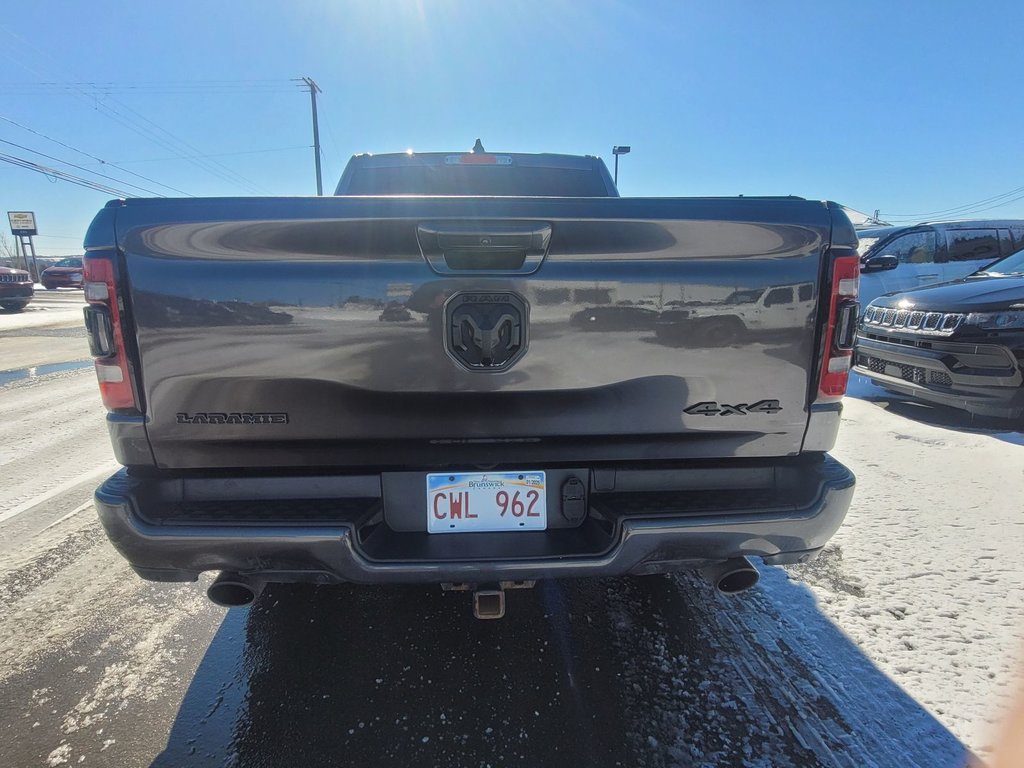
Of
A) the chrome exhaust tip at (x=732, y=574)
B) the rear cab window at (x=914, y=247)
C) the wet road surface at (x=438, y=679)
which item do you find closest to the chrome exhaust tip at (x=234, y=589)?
the wet road surface at (x=438, y=679)

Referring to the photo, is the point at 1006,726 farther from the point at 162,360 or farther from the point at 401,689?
the point at 162,360

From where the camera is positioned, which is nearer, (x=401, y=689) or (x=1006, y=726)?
(x=1006, y=726)

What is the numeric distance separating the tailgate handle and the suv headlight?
510cm

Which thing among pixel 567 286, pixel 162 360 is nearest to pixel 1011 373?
pixel 567 286

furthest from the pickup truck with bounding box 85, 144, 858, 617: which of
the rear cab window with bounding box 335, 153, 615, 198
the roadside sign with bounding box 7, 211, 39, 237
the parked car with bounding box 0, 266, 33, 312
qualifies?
the roadside sign with bounding box 7, 211, 39, 237

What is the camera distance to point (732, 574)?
1873mm

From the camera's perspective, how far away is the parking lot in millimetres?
1824

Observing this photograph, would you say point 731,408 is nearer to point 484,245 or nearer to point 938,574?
point 484,245

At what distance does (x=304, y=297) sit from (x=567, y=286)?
78 centimetres

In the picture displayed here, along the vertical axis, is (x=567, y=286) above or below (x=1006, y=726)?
above

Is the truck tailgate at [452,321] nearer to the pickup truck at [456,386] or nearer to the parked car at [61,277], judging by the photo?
the pickup truck at [456,386]

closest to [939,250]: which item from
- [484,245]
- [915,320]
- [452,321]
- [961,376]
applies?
[915,320]

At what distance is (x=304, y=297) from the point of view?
1615 mm

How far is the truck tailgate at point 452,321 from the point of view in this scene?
5.30ft
